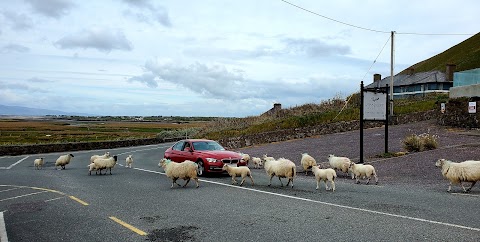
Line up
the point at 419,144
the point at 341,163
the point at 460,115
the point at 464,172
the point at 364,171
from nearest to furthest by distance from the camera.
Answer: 1. the point at 464,172
2. the point at 364,171
3. the point at 341,163
4. the point at 419,144
5. the point at 460,115

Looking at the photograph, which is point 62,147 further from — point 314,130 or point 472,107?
point 472,107

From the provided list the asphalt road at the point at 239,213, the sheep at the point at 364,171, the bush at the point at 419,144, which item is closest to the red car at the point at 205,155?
the asphalt road at the point at 239,213

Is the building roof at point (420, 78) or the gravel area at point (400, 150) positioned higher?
the building roof at point (420, 78)

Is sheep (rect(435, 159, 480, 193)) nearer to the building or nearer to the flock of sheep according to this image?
the flock of sheep

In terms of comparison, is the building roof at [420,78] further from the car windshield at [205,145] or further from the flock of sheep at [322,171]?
the flock of sheep at [322,171]

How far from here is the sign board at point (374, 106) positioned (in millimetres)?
21391

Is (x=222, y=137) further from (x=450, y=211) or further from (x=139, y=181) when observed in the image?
(x=450, y=211)

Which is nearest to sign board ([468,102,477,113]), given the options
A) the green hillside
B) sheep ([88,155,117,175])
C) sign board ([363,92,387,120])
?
sign board ([363,92,387,120])

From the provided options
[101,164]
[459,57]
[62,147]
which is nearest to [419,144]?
[101,164]

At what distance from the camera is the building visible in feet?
221

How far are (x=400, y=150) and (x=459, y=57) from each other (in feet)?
363

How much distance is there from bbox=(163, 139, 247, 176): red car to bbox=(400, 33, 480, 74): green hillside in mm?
101747

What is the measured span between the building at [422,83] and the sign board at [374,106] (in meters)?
44.7

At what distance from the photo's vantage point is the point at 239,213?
9.42 meters
